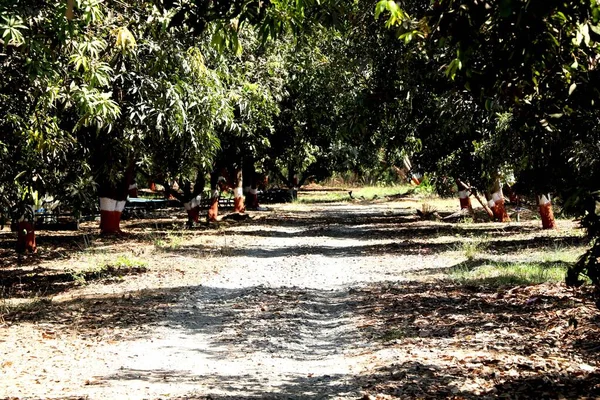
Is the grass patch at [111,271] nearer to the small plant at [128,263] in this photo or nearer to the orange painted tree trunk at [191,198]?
the small plant at [128,263]

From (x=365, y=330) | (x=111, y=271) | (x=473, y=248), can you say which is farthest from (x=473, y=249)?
(x=365, y=330)

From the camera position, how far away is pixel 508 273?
1297cm

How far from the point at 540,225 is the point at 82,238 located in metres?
14.2

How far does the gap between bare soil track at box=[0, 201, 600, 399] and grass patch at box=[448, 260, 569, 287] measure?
1.08 feet

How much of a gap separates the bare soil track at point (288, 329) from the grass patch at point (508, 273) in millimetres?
329

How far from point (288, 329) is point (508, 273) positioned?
5.02m

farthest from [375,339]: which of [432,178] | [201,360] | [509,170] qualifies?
[432,178]

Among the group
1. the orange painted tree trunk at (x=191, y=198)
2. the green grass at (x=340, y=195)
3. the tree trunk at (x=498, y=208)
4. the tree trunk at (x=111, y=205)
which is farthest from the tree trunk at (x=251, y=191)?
the tree trunk at (x=111, y=205)

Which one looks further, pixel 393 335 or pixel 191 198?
pixel 191 198

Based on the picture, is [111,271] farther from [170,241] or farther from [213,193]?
[213,193]

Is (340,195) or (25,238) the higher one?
(340,195)

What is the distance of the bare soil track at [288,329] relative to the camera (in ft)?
21.8

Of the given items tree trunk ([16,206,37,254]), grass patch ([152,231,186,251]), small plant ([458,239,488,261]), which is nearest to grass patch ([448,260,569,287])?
small plant ([458,239,488,261])

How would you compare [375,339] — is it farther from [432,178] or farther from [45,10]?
[432,178]
